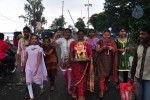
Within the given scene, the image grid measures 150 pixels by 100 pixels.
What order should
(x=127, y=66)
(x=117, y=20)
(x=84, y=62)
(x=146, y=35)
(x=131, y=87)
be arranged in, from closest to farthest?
1. (x=146, y=35)
2. (x=131, y=87)
3. (x=84, y=62)
4. (x=127, y=66)
5. (x=117, y=20)

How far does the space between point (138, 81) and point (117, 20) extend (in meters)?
58.0

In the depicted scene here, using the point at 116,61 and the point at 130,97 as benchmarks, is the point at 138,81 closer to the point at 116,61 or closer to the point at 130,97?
the point at 130,97

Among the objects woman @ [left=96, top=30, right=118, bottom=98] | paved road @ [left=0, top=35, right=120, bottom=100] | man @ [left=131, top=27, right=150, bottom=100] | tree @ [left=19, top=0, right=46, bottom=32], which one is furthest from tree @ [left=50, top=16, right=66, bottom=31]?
man @ [left=131, top=27, right=150, bottom=100]

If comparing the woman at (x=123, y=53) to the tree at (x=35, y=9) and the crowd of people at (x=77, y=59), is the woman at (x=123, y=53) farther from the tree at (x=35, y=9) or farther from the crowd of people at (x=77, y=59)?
the tree at (x=35, y=9)

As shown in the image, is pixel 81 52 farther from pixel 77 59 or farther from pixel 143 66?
pixel 143 66

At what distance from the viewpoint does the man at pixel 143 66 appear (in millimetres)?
5664

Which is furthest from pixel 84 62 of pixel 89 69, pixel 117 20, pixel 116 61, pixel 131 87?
pixel 117 20

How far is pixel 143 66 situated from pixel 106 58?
285 cm

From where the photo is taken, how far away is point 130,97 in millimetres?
6148

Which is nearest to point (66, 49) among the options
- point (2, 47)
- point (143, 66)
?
point (2, 47)

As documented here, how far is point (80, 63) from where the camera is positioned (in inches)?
320

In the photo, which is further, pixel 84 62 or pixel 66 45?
pixel 66 45

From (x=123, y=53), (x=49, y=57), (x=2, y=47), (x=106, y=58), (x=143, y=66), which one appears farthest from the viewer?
(x=2, y=47)

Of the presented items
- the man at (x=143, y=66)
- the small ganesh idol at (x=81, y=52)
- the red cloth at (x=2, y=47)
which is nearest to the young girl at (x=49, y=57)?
the small ganesh idol at (x=81, y=52)
